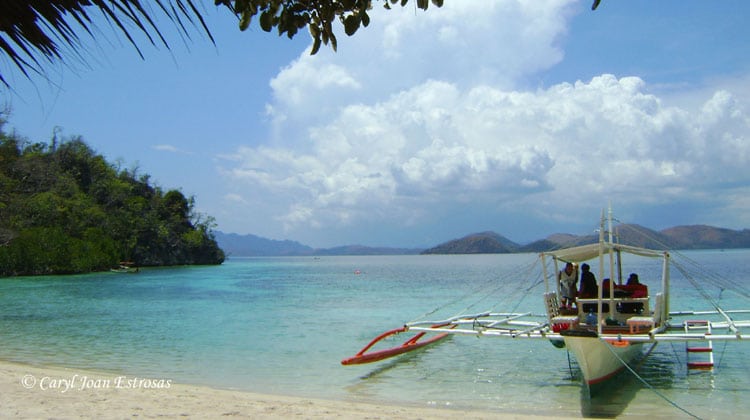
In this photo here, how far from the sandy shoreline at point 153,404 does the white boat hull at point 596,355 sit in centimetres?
132

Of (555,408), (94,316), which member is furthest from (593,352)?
(94,316)

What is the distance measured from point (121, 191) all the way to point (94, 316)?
48613 millimetres

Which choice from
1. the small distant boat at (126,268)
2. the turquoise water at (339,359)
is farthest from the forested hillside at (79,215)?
the turquoise water at (339,359)

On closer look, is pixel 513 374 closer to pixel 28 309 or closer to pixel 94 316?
pixel 94 316

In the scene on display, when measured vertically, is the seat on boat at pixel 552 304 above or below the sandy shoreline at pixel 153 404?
above

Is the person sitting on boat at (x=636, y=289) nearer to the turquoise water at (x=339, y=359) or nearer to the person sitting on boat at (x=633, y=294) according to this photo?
the person sitting on boat at (x=633, y=294)

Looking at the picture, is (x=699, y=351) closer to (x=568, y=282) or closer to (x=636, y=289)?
(x=636, y=289)

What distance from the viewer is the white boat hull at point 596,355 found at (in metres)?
8.15

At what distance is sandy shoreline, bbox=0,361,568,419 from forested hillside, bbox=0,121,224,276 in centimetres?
4141

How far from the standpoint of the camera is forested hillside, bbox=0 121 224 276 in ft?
153

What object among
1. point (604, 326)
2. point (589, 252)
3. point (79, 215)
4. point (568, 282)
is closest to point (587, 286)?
point (568, 282)

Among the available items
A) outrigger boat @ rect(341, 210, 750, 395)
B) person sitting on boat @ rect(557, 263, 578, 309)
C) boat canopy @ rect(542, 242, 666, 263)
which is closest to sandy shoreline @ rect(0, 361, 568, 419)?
outrigger boat @ rect(341, 210, 750, 395)

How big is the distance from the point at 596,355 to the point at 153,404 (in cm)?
581

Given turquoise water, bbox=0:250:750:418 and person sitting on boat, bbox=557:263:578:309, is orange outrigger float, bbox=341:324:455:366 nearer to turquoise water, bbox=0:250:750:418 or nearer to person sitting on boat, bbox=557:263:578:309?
turquoise water, bbox=0:250:750:418
